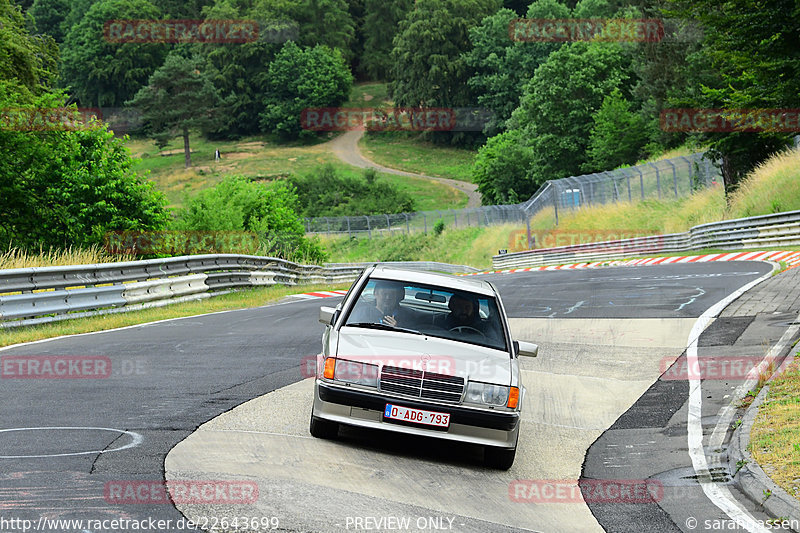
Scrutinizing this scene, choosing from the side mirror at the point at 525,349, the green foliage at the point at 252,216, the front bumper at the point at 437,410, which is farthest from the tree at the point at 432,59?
the front bumper at the point at 437,410

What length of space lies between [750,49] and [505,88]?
106466 millimetres

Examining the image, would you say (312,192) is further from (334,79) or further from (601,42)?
(334,79)

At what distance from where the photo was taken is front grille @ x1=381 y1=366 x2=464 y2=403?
7676 mm

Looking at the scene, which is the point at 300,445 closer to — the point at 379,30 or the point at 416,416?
the point at 416,416

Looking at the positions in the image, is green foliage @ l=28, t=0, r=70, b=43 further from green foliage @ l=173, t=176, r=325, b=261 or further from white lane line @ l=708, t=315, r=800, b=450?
white lane line @ l=708, t=315, r=800, b=450

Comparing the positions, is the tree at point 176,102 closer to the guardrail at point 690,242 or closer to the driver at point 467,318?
the guardrail at point 690,242

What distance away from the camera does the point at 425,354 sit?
788cm

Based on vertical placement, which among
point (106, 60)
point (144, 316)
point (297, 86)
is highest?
point (106, 60)

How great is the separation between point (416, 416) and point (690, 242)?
32793 mm

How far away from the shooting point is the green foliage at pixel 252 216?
32656 millimetres

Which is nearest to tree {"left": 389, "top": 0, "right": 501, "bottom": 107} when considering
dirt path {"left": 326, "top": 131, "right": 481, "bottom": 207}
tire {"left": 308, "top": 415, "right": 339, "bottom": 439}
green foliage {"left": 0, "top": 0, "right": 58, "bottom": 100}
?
dirt path {"left": 326, "top": 131, "right": 481, "bottom": 207}

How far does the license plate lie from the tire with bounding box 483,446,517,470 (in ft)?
1.54

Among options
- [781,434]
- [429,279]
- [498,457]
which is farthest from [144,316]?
[781,434]

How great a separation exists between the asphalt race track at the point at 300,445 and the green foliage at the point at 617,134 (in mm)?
56327
